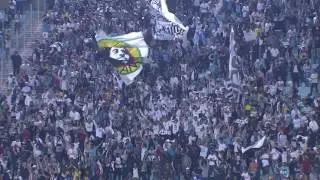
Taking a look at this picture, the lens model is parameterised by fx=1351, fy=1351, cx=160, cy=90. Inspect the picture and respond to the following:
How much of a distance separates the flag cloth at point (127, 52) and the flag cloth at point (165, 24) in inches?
24.3

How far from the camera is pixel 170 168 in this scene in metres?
36.8

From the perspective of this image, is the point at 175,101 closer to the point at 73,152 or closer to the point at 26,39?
the point at 73,152

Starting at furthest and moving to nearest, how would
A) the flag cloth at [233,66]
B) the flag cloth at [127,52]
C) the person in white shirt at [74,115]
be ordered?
the flag cloth at [127,52] < the flag cloth at [233,66] < the person in white shirt at [74,115]

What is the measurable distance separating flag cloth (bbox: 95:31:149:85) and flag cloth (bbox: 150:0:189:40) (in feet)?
2.03

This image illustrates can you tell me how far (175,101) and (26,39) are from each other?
24.2ft

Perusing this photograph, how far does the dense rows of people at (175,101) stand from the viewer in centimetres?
3678

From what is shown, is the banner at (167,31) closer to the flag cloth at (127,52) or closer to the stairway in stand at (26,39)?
the flag cloth at (127,52)

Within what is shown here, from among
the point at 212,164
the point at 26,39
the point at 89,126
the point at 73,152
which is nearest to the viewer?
the point at 212,164

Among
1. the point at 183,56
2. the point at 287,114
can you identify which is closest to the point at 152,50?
the point at 183,56

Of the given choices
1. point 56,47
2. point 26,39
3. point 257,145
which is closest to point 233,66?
point 257,145

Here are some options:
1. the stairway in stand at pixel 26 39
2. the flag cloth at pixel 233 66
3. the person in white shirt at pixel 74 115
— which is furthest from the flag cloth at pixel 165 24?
the stairway in stand at pixel 26 39

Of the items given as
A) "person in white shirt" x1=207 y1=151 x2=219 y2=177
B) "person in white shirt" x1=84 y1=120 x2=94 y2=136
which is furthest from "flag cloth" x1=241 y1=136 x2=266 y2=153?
"person in white shirt" x1=84 y1=120 x2=94 y2=136

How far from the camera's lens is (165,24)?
41.4 m

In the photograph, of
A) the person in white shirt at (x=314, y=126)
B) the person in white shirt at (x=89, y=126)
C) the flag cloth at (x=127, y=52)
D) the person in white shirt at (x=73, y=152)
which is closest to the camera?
the person in white shirt at (x=314, y=126)
